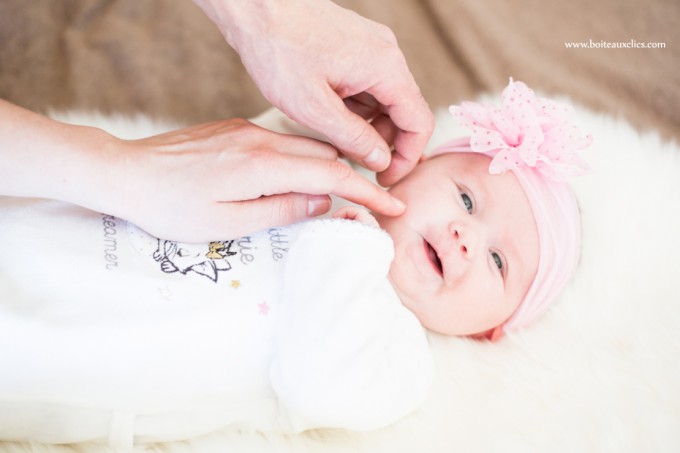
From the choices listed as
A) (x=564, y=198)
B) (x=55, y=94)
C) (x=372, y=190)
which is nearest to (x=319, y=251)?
(x=372, y=190)

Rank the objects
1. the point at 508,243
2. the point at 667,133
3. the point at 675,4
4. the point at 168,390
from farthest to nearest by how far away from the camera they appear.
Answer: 1. the point at 675,4
2. the point at 667,133
3. the point at 508,243
4. the point at 168,390

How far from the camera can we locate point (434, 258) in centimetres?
143

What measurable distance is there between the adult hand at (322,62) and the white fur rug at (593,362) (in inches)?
21.1

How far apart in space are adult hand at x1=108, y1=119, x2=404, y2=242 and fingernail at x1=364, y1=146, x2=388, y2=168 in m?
0.07

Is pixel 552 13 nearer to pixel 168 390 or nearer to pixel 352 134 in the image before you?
pixel 352 134

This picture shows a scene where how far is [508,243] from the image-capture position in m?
1.44

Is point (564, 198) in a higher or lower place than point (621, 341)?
higher

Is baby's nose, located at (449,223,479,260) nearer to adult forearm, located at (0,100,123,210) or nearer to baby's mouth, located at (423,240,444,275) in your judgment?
baby's mouth, located at (423,240,444,275)

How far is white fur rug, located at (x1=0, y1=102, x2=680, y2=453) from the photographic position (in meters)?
1.25

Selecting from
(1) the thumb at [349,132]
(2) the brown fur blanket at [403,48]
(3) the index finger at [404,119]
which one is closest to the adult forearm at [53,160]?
(1) the thumb at [349,132]

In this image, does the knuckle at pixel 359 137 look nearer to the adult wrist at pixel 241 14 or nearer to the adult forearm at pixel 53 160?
the adult wrist at pixel 241 14

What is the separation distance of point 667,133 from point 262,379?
4.48 feet

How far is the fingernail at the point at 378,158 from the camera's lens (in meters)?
1.32

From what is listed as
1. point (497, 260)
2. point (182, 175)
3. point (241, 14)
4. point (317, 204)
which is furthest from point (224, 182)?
point (497, 260)
